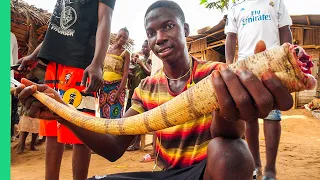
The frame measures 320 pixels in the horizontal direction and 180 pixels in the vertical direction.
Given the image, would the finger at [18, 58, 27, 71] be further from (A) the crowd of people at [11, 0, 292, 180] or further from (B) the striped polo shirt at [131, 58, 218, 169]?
(B) the striped polo shirt at [131, 58, 218, 169]

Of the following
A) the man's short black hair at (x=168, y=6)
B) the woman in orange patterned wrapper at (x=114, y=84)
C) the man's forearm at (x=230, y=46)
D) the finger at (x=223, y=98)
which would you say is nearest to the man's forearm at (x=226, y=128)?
the finger at (x=223, y=98)

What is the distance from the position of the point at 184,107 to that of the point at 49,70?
1644mm

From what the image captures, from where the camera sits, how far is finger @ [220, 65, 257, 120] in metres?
0.98

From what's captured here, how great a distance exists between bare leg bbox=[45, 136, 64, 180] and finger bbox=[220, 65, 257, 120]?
5.60 feet

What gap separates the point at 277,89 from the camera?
95cm

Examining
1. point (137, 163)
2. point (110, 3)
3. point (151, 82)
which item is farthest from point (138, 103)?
point (137, 163)

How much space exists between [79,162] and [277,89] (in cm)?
169

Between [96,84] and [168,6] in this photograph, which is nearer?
[168,6]

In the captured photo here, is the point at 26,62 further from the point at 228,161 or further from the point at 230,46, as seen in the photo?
the point at 230,46

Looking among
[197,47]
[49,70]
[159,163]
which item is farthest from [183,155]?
[197,47]

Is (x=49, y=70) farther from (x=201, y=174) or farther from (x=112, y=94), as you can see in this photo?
(x=112, y=94)

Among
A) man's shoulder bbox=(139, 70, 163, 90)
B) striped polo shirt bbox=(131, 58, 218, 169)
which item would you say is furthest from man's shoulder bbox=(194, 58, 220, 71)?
man's shoulder bbox=(139, 70, 163, 90)

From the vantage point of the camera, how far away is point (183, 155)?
5.64 feet

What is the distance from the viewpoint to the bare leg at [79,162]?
2188 millimetres
